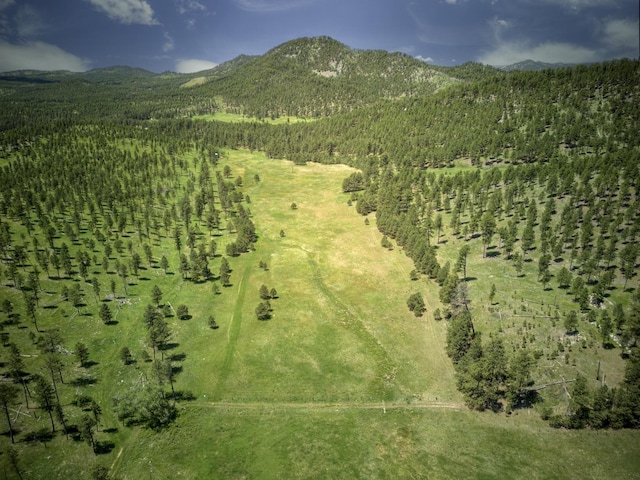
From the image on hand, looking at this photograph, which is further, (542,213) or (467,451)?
(542,213)

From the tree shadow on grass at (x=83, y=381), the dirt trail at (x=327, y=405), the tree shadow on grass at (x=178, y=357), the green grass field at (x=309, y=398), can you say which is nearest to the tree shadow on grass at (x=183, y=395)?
the green grass field at (x=309, y=398)

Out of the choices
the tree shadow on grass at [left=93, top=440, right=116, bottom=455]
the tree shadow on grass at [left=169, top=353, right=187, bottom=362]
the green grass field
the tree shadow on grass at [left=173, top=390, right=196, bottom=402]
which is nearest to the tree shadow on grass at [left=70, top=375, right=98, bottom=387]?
the green grass field

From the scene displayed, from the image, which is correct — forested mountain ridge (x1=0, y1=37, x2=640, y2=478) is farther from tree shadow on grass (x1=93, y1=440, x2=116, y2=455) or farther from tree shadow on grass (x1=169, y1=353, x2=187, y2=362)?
tree shadow on grass (x1=169, y1=353, x2=187, y2=362)

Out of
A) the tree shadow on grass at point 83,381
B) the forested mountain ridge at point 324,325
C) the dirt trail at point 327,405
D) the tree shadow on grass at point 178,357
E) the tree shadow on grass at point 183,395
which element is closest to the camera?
the forested mountain ridge at point 324,325

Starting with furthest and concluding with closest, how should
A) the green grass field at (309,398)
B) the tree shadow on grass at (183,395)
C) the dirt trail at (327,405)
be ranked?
the tree shadow on grass at (183,395)
the dirt trail at (327,405)
the green grass field at (309,398)

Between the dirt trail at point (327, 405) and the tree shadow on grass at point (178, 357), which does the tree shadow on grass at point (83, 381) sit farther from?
the dirt trail at point (327, 405)

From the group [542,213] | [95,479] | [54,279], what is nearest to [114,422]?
[95,479]

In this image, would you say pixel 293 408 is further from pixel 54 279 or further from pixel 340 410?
pixel 54 279

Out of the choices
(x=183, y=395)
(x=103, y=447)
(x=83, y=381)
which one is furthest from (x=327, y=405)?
(x=83, y=381)
